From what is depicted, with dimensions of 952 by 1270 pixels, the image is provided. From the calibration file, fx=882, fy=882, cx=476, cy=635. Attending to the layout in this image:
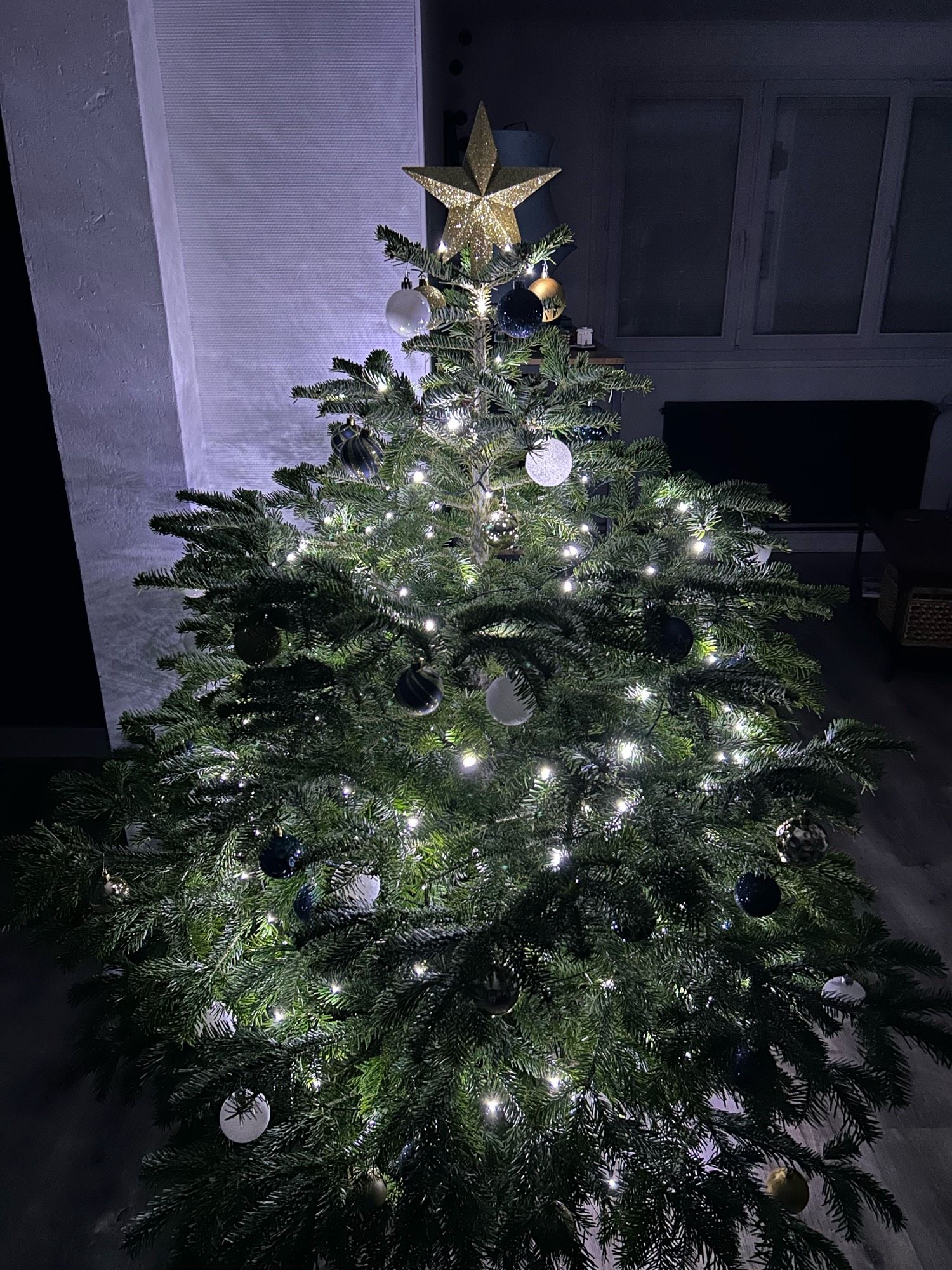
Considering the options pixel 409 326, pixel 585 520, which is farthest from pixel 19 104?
pixel 585 520

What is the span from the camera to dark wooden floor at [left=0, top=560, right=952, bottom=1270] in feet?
5.06

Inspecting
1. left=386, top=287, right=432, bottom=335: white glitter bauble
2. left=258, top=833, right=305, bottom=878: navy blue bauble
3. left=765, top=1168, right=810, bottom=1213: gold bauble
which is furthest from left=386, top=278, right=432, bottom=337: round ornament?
left=765, top=1168, right=810, bottom=1213: gold bauble

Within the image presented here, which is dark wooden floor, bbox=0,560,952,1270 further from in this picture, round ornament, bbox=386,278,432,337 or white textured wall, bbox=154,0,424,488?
round ornament, bbox=386,278,432,337

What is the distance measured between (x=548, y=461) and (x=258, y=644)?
1.53 ft

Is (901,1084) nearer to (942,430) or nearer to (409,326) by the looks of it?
(409,326)

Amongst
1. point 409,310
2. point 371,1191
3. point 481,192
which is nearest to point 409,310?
point 409,310

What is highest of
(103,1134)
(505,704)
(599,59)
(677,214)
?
(599,59)

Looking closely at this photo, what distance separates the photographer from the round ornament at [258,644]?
890 millimetres

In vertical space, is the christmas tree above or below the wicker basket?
above

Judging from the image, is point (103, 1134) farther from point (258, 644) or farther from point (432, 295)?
point (432, 295)

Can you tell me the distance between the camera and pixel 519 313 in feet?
3.74

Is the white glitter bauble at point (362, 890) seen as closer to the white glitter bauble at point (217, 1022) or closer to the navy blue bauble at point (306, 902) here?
the navy blue bauble at point (306, 902)

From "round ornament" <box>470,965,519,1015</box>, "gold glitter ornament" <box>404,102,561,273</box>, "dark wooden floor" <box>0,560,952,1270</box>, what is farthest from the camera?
"dark wooden floor" <box>0,560,952,1270</box>

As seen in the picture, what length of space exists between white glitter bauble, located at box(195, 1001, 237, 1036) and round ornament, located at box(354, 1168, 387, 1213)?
24 centimetres
